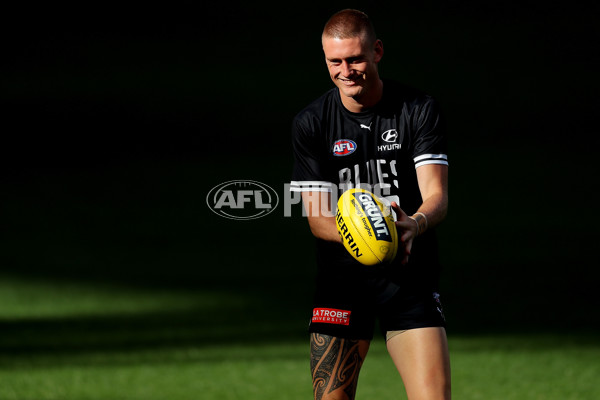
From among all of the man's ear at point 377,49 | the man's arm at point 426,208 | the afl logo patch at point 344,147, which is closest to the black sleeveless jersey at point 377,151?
the afl logo patch at point 344,147

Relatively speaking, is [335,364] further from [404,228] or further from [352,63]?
[352,63]

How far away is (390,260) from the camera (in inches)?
176

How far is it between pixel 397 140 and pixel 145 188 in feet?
44.9

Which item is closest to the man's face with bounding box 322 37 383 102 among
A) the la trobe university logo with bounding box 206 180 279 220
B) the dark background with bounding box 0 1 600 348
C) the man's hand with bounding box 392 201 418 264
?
the man's hand with bounding box 392 201 418 264

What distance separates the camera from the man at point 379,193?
470 centimetres

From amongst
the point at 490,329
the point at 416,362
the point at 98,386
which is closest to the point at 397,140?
the point at 416,362

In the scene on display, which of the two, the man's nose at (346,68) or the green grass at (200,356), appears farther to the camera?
the green grass at (200,356)

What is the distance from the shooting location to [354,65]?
15.2 feet

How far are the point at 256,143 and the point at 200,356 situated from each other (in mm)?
13175

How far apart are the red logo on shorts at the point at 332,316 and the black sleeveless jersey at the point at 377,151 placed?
0.68ft

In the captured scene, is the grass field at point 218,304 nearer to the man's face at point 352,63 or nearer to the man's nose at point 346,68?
the man's face at point 352,63

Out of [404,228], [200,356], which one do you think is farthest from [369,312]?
[200,356]

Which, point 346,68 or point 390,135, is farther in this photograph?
point 390,135

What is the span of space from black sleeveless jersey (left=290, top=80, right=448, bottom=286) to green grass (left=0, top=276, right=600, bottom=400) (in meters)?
2.59
